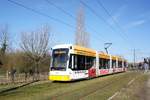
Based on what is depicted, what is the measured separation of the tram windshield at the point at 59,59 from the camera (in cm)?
2530

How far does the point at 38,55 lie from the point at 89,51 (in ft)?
79.2

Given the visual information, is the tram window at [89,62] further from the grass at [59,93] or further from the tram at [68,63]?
the grass at [59,93]

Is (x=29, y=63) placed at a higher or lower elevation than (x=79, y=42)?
lower

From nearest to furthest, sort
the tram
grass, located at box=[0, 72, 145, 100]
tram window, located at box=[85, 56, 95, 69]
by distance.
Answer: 1. grass, located at box=[0, 72, 145, 100]
2. the tram
3. tram window, located at box=[85, 56, 95, 69]

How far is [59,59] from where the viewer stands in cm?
2569

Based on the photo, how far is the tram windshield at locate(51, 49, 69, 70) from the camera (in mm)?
25297

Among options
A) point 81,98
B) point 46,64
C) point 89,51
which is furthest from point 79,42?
point 81,98

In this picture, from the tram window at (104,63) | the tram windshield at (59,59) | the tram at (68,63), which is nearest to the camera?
the tram at (68,63)

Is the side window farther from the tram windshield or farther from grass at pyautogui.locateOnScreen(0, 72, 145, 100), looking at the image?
grass at pyautogui.locateOnScreen(0, 72, 145, 100)

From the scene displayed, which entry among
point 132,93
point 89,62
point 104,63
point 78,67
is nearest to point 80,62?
point 78,67

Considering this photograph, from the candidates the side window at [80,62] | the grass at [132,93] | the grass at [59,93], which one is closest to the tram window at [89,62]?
the side window at [80,62]

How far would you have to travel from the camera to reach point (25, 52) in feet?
185

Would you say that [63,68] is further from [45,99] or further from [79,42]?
[79,42]

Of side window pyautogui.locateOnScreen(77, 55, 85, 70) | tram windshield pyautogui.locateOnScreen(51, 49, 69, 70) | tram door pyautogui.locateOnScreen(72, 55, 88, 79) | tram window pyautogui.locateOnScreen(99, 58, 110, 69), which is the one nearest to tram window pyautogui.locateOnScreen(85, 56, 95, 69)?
tram door pyautogui.locateOnScreen(72, 55, 88, 79)
